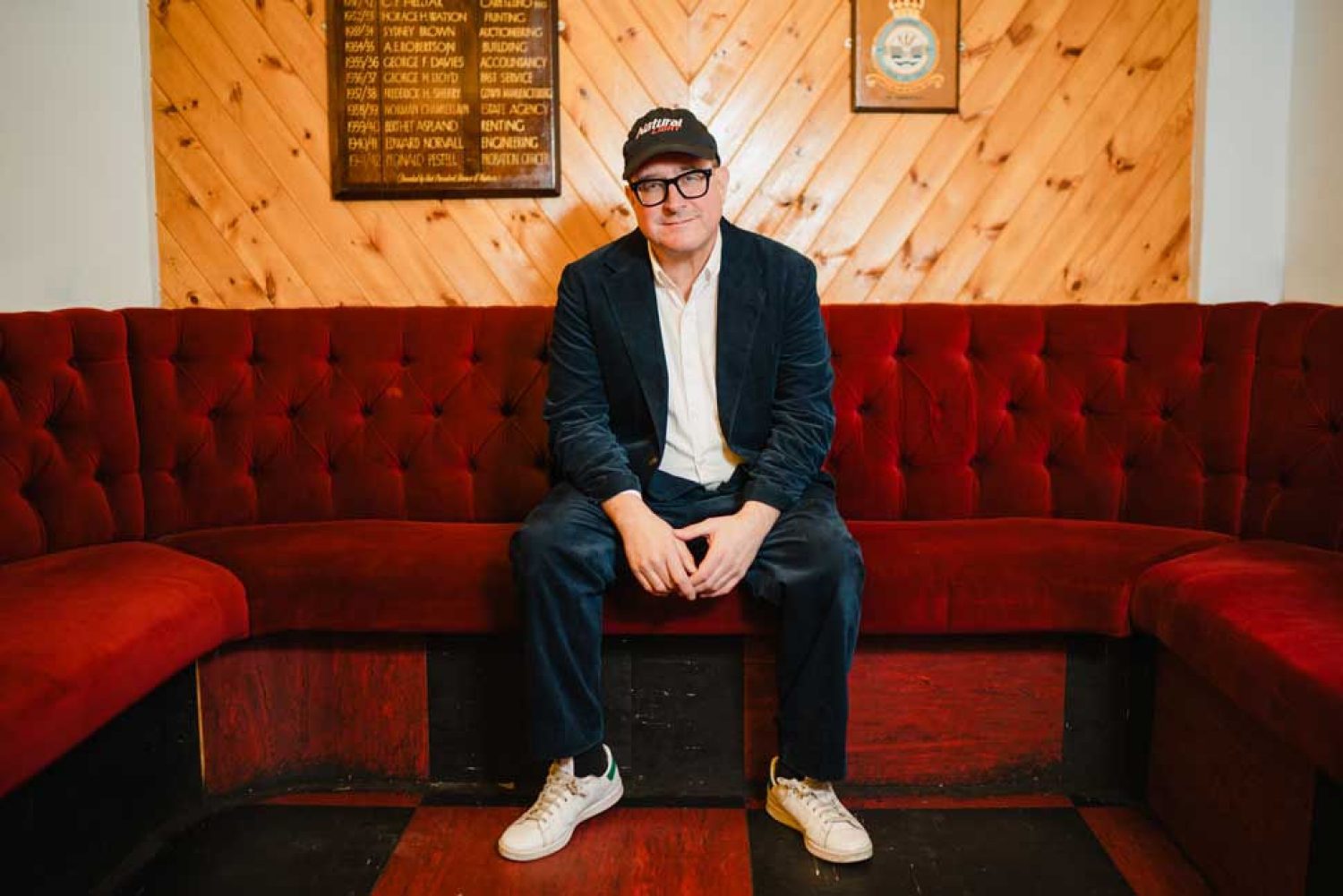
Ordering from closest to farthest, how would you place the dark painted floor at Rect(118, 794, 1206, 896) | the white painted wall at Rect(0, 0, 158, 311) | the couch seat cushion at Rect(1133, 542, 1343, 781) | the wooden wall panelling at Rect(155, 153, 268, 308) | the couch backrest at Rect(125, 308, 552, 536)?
the couch seat cushion at Rect(1133, 542, 1343, 781) → the dark painted floor at Rect(118, 794, 1206, 896) → the couch backrest at Rect(125, 308, 552, 536) → the white painted wall at Rect(0, 0, 158, 311) → the wooden wall panelling at Rect(155, 153, 268, 308)

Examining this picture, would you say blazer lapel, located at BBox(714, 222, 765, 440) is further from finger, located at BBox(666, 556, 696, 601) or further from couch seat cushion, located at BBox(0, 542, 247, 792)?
couch seat cushion, located at BBox(0, 542, 247, 792)

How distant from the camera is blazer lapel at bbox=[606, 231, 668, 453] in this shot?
6.97 ft

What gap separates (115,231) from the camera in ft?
9.29

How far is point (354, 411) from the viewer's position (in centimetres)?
252

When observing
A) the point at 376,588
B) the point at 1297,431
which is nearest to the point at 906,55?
the point at 1297,431

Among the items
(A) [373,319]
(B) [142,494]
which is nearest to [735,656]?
(A) [373,319]

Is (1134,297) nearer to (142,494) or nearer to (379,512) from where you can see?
(379,512)

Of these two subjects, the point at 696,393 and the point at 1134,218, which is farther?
the point at 1134,218

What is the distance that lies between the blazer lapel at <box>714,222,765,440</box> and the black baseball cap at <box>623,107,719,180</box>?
25 centimetres

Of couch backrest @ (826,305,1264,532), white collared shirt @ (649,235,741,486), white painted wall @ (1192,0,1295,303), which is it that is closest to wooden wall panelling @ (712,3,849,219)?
couch backrest @ (826,305,1264,532)

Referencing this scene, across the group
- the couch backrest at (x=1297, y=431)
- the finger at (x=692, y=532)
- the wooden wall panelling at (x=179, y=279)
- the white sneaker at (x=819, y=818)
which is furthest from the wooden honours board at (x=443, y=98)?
the couch backrest at (x=1297, y=431)

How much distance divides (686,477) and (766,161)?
1.15 metres

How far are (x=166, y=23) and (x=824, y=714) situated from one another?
2614mm

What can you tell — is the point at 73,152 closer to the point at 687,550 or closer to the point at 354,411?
the point at 354,411
